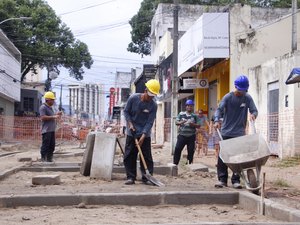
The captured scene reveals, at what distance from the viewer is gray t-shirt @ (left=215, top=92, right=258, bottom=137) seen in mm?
8109

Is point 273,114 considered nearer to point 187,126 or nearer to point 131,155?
point 187,126

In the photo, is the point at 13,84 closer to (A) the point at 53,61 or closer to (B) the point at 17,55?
(B) the point at 17,55

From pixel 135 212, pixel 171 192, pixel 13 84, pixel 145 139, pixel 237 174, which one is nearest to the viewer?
pixel 135 212

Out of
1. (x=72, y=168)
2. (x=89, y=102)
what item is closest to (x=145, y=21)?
(x=72, y=168)

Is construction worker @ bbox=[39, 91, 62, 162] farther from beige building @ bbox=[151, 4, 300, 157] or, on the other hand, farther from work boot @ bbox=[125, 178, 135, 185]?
beige building @ bbox=[151, 4, 300, 157]

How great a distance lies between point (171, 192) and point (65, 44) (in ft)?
140

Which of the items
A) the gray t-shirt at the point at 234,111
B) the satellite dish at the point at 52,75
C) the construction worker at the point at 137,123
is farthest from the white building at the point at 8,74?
the gray t-shirt at the point at 234,111

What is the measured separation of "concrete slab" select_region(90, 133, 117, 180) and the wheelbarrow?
2560mm

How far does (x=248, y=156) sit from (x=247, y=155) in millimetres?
22

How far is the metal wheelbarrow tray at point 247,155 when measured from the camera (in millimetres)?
7082

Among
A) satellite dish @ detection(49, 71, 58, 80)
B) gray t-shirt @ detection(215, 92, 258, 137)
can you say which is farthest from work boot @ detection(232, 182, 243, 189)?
satellite dish @ detection(49, 71, 58, 80)

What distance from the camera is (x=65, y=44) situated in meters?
48.4

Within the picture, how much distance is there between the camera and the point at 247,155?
7145mm

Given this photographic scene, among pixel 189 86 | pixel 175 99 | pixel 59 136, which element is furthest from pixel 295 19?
pixel 59 136
